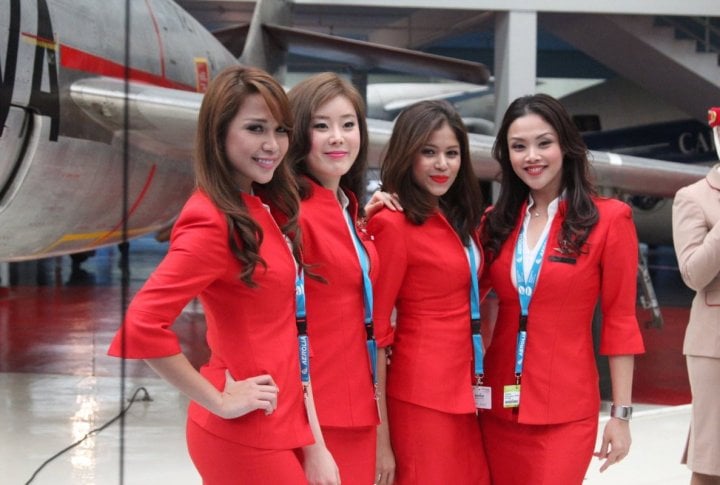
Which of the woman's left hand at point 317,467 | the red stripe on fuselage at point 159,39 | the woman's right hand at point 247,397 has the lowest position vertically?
the woman's left hand at point 317,467

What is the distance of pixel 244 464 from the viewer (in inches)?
71.3

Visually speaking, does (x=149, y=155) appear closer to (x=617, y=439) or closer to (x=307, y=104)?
(x=307, y=104)

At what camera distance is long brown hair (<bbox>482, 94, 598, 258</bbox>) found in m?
2.37

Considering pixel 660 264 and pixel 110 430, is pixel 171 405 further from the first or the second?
pixel 660 264

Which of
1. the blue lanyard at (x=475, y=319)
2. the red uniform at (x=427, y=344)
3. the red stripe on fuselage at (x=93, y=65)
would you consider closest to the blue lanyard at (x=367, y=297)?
the red uniform at (x=427, y=344)

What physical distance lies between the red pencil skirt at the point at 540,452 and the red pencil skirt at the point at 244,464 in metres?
0.74

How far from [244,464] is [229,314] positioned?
30 cm

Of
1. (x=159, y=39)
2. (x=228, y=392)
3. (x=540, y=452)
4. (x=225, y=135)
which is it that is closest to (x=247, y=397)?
(x=228, y=392)

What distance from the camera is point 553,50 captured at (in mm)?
13711

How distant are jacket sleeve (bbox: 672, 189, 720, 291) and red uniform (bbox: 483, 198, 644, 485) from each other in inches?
10.6

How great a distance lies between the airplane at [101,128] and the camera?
176 inches

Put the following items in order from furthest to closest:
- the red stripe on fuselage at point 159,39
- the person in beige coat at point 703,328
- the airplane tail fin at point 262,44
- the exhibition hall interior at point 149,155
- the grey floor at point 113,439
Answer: the airplane tail fin at point 262,44
the red stripe on fuselage at point 159,39
the exhibition hall interior at point 149,155
the grey floor at point 113,439
the person in beige coat at point 703,328

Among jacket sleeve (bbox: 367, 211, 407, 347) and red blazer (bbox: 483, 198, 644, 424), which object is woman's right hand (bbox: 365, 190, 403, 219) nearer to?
jacket sleeve (bbox: 367, 211, 407, 347)

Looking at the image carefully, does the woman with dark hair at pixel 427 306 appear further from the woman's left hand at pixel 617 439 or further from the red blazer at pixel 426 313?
the woman's left hand at pixel 617 439
